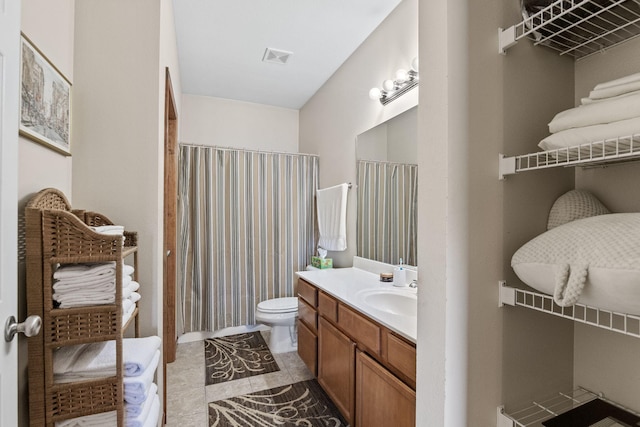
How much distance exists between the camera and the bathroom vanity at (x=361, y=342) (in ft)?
4.02

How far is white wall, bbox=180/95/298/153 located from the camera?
3467 mm

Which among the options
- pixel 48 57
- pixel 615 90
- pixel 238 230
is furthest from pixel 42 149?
pixel 238 230

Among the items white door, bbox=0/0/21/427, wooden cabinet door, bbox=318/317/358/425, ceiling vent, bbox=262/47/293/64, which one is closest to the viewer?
white door, bbox=0/0/21/427

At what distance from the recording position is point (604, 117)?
0.69m

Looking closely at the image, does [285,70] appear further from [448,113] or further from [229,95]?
[448,113]

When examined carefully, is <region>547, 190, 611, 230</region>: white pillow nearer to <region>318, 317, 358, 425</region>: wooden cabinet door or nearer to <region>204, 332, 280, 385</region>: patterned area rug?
<region>318, 317, 358, 425</region>: wooden cabinet door

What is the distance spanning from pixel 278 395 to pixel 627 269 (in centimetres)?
207

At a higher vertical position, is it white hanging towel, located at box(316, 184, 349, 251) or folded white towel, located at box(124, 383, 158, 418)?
white hanging towel, located at box(316, 184, 349, 251)

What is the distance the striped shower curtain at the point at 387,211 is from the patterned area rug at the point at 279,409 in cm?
105

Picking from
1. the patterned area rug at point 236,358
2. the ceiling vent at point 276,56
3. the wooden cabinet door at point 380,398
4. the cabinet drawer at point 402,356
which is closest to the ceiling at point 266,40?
the ceiling vent at point 276,56

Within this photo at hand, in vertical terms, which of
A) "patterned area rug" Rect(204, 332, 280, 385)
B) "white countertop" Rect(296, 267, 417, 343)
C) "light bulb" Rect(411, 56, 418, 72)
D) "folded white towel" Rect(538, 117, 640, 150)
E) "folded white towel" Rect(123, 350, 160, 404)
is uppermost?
"light bulb" Rect(411, 56, 418, 72)

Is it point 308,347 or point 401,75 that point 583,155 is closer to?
point 401,75

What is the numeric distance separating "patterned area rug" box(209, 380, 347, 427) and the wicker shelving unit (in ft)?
3.15

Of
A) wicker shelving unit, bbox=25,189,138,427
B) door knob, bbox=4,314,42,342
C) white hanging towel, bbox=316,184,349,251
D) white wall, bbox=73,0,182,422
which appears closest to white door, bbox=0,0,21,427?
door knob, bbox=4,314,42,342
